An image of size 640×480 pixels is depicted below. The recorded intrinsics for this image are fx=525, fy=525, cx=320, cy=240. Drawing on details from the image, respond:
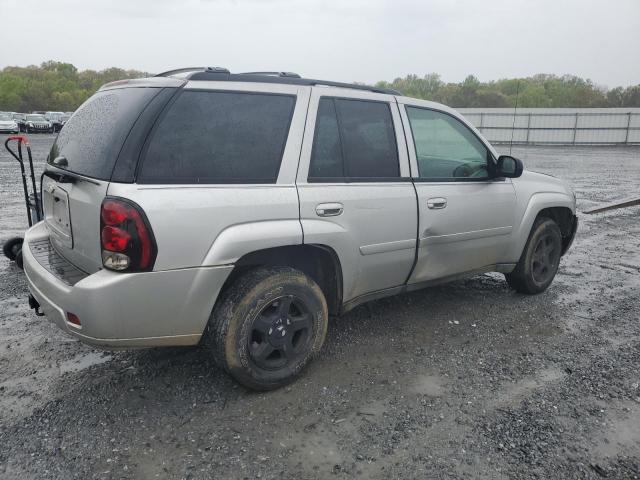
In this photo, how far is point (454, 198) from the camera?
4.04 m

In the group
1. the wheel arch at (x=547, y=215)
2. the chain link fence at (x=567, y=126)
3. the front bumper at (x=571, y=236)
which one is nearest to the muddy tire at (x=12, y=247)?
the wheel arch at (x=547, y=215)

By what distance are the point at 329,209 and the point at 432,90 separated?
94.0m

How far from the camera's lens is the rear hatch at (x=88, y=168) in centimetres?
277

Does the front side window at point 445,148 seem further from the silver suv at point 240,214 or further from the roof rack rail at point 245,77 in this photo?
the roof rack rail at point 245,77

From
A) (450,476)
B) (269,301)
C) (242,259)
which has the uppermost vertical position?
(242,259)

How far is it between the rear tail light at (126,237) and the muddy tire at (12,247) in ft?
12.0

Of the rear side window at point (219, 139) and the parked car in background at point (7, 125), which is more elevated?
the rear side window at point (219, 139)

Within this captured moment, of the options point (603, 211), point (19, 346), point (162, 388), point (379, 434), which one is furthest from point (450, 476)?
point (603, 211)

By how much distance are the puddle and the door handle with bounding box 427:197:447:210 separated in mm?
2541

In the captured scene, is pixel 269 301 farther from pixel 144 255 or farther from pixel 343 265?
pixel 144 255

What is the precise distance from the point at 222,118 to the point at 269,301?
1.09 meters

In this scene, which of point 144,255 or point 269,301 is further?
point 269,301

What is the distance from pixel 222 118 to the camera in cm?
299

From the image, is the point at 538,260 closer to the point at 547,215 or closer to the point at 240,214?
the point at 547,215
